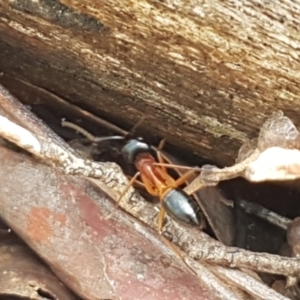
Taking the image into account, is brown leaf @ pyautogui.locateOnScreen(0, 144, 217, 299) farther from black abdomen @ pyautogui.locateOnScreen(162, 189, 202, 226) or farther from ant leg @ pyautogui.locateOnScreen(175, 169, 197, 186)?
ant leg @ pyautogui.locateOnScreen(175, 169, 197, 186)

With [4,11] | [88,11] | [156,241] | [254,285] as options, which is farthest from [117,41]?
[254,285]

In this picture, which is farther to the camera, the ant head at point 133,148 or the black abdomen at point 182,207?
the ant head at point 133,148

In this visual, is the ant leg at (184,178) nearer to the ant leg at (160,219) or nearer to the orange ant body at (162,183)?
the orange ant body at (162,183)

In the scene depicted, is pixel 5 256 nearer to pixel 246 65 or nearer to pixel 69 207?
pixel 69 207

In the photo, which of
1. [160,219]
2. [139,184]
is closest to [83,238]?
[160,219]

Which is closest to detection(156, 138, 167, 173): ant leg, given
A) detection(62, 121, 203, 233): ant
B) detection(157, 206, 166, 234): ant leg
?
detection(62, 121, 203, 233): ant

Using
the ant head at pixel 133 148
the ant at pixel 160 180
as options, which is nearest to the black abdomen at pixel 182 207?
the ant at pixel 160 180
